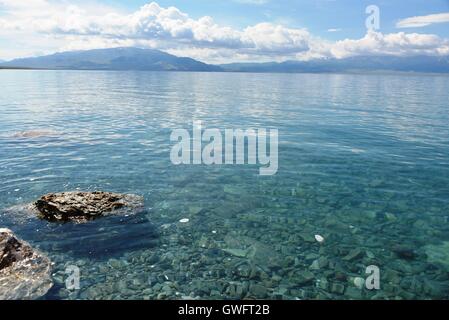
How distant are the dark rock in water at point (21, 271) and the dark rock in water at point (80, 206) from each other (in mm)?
2766

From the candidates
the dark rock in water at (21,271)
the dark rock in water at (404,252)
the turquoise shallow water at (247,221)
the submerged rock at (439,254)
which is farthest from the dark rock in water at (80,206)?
the submerged rock at (439,254)

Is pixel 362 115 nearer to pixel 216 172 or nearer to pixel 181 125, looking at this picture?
pixel 181 125

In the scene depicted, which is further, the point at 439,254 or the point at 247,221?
the point at 247,221

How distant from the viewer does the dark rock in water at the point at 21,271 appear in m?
10.9

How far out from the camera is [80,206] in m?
16.1

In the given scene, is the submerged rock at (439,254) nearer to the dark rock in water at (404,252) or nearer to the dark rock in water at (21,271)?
the dark rock in water at (404,252)

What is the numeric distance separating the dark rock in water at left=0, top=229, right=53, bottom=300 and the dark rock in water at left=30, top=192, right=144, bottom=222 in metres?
2.77

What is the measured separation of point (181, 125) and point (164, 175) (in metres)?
20.2

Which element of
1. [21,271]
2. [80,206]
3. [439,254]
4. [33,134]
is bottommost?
[439,254]

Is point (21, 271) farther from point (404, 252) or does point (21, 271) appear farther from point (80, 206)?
point (404, 252)

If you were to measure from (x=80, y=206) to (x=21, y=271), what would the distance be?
4509mm

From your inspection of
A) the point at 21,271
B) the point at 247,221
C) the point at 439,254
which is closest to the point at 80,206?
the point at 21,271

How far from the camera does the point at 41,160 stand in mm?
25234

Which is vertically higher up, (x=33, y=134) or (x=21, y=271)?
(x=33, y=134)
